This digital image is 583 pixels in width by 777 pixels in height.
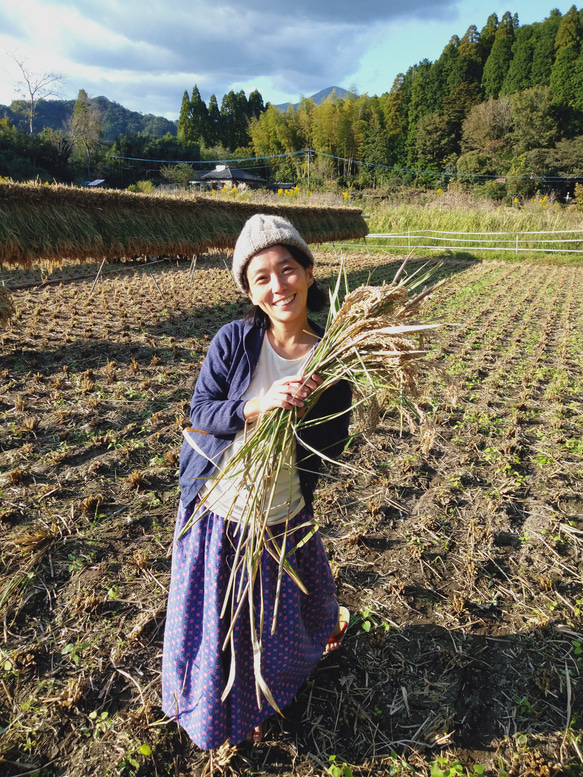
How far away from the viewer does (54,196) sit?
18.5 ft

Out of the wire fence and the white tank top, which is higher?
the wire fence

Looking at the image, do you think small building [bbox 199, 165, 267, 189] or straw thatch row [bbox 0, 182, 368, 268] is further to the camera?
small building [bbox 199, 165, 267, 189]

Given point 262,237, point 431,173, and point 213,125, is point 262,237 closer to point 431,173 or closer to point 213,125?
point 431,173

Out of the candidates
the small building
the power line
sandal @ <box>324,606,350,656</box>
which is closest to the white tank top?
sandal @ <box>324,606,350,656</box>

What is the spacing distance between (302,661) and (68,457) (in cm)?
214

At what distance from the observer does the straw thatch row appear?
5.28m

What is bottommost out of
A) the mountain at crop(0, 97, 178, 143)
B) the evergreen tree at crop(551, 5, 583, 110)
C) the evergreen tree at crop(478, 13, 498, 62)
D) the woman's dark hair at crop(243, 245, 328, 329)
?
the woman's dark hair at crop(243, 245, 328, 329)

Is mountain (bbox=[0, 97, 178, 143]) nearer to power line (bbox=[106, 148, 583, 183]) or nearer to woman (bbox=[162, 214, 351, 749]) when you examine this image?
power line (bbox=[106, 148, 583, 183])

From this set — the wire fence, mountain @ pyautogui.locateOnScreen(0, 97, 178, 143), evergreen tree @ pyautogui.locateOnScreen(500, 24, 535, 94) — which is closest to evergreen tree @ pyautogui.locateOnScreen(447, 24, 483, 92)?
evergreen tree @ pyautogui.locateOnScreen(500, 24, 535, 94)

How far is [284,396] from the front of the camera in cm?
115

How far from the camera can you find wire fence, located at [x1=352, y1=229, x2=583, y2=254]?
13797mm

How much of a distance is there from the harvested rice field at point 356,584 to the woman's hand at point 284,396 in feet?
0.86

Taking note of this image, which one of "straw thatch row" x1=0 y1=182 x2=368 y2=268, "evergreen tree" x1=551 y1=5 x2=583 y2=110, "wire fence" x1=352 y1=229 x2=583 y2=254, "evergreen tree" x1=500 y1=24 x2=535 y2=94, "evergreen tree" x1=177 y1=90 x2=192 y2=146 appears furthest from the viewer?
"evergreen tree" x1=177 y1=90 x2=192 y2=146

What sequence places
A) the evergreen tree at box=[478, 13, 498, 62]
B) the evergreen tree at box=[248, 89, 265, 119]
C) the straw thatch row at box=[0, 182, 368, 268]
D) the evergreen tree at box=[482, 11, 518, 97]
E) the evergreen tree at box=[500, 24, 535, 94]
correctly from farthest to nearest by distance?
1. the evergreen tree at box=[248, 89, 265, 119]
2. the evergreen tree at box=[478, 13, 498, 62]
3. the evergreen tree at box=[482, 11, 518, 97]
4. the evergreen tree at box=[500, 24, 535, 94]
5. the straw thatch row at box=[0, 182, 368, 268]
